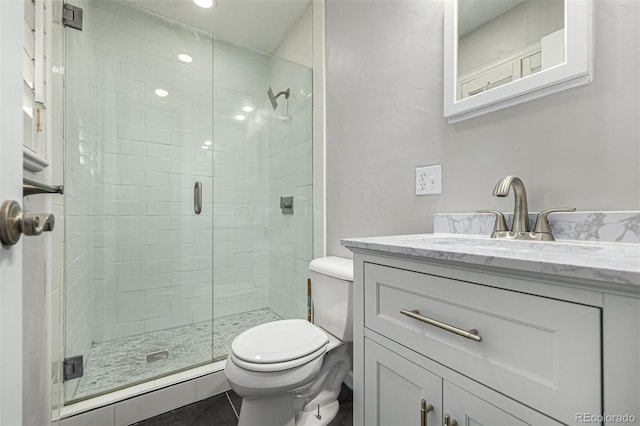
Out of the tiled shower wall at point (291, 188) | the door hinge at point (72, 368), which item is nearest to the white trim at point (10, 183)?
the door hinge at point (72, 368)

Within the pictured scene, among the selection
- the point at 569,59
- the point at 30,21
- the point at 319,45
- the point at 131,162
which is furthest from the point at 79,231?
the point at 569,59

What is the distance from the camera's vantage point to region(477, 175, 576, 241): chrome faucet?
811 millimetres

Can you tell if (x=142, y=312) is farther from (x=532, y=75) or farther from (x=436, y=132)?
(x=532, y=75)

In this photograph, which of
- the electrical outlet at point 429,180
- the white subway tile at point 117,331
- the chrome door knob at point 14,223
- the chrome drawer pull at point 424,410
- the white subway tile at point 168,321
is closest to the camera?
the chrome door knob at point 14,223

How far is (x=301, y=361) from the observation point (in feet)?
3.45

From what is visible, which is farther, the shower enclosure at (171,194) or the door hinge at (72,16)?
the shower enclosure at (171,194)

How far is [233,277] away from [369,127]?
4.89 feet

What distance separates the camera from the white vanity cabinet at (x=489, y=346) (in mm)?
398

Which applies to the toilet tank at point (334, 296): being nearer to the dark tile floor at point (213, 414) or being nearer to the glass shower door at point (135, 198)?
the dark tile floor at point (213, 414)

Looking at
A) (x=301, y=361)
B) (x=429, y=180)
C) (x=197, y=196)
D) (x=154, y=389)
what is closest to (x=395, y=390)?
(x=301, y=361)

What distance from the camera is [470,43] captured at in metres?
1.05

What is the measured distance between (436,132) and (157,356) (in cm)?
185

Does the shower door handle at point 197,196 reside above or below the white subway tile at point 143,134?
below

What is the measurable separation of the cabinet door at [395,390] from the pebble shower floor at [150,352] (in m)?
1.21
